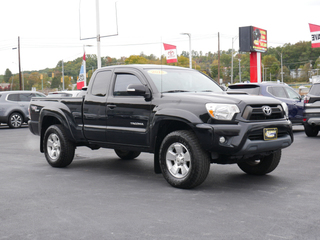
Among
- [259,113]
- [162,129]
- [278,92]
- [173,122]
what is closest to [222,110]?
[259,113]

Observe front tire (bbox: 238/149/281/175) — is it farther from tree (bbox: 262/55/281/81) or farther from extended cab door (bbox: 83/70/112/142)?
tree (bbox: 262/55/281/81)

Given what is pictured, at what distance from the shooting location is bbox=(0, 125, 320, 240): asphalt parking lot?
4.18 meters

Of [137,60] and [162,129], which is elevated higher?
[137,60]

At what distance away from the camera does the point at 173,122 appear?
634cm

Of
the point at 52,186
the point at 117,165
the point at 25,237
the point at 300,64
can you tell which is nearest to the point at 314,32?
the point at 117,165

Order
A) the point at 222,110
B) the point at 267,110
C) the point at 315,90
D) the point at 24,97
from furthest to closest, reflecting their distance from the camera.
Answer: the point at 24,97, the point at 315,90, the point at 267,110, the point at 222,110

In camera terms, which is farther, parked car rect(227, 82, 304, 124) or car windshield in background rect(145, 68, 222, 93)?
parked car rect(227, 82, 304, 124)

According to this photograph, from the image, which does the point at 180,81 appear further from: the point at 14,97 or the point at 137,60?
the point at 137,60

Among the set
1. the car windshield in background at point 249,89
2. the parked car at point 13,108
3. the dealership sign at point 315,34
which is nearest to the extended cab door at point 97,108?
the car windshield in background at point 249,89

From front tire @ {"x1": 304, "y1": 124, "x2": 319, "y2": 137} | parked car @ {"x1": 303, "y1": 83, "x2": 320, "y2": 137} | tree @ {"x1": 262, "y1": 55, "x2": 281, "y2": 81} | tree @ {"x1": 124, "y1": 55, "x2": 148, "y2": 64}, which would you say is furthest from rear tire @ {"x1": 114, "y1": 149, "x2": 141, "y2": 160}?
tree @ {"x1": 262, "y1": 55, "x2": 281, "y2": 81}

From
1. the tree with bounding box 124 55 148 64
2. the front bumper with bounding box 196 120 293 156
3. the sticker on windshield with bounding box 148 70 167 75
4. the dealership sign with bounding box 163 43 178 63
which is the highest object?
the tree with bounding box 124 55 148 64

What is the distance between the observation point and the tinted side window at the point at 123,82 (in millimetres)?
7066

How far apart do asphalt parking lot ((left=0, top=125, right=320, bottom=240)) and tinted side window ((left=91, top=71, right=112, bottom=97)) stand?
1.45m

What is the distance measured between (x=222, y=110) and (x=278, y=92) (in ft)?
29.3
